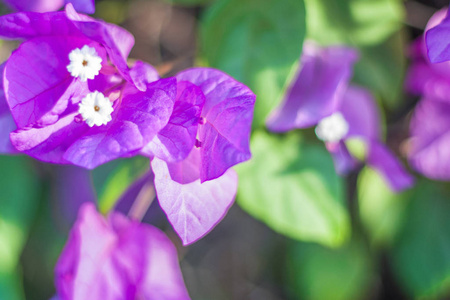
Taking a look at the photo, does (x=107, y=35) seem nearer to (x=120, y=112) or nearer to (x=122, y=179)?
(x=120, y=112)

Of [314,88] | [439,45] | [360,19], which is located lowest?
[314,88]

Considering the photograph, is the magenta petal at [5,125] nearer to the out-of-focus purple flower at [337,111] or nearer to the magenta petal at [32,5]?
the magenta petal at [32,5]

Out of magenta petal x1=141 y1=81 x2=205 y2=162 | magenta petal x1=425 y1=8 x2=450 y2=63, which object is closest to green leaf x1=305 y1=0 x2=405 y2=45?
magenta petal x1=425 y1=8 x2=450 y2=63

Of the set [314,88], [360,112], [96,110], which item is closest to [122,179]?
[96,110]

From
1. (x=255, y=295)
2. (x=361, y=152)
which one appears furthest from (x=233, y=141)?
(x=255, y=295)

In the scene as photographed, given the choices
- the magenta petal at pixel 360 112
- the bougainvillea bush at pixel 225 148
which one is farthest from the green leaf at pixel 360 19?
the magenta petal at pixel 360 112

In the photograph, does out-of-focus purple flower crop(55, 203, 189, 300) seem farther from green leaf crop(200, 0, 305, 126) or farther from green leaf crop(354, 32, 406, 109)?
green leaf crop(354, 32, 406, 109)
